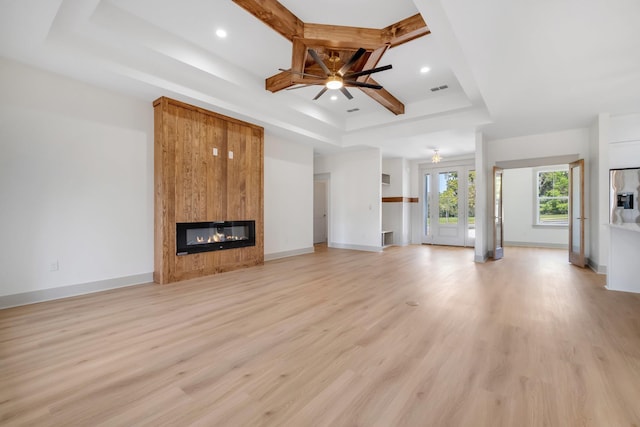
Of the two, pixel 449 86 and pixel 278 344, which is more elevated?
pixel 449 86

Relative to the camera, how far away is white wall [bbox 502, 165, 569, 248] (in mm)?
8141

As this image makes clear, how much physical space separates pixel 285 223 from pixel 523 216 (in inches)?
283

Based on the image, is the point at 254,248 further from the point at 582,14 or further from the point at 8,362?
the point at 582,14

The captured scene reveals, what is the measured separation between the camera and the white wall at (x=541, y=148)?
5791mm

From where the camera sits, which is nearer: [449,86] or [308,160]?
[449,86]

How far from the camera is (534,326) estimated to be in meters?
2.67

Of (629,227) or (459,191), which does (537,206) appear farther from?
(629,227)

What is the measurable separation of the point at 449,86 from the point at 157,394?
5964 millimetres

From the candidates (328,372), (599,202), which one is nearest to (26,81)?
(328,372)

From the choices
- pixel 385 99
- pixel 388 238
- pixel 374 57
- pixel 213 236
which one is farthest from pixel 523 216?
pixel 213 236

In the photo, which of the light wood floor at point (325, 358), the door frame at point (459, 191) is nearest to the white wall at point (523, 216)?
the door frame at point (459, 191)

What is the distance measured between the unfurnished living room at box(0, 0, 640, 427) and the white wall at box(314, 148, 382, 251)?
3.58 feet

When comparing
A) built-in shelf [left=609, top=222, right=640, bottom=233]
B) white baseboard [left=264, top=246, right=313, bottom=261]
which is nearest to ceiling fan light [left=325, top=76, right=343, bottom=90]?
built-in shelf [left=609, top=222, right=640, bottom=233]

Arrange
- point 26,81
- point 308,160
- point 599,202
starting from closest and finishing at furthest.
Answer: point 26,81, point 599,202, point 308,160
